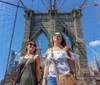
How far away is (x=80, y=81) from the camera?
8367 mm

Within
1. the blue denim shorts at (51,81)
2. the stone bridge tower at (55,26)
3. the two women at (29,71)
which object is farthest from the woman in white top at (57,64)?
the stone bridge tower at (55,26)

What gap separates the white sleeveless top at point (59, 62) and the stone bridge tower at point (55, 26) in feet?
35.0

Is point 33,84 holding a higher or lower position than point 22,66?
lower

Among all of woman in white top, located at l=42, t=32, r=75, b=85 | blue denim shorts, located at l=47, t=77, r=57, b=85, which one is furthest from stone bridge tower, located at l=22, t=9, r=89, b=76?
blue denim shorts, located at l=47, t=77, r=57, b=85

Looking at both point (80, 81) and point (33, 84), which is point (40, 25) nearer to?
point (80, 81)

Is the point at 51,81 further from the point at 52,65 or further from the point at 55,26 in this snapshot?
the point at 55,26

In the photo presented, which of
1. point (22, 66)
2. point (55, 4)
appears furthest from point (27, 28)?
point (22, 66)

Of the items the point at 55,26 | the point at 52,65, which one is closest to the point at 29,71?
the point at 52,65

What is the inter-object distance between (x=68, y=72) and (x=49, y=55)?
0.30m

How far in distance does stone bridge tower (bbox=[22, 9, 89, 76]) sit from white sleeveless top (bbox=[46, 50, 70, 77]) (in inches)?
421

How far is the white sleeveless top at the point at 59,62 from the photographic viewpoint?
1752mm

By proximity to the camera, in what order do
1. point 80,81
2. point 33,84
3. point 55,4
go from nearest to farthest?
1. point 33,84
2. point 80,81
3. point 55,4

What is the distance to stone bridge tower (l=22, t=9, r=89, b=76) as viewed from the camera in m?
12.9

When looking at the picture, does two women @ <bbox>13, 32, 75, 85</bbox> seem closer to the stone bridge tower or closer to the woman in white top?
the woman in white top
